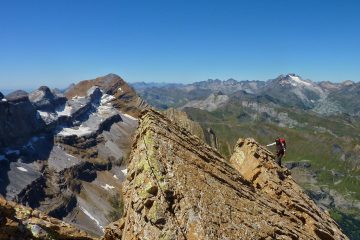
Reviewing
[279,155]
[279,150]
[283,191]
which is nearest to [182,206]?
[283,191]

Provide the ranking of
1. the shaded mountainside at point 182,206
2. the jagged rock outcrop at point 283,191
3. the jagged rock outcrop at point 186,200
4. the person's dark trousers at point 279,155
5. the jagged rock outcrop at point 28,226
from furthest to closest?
1. the person's dark trousers at point 279,155
2. the jagged rock outcrop at point 283,191
3. the jagged rock outcrop at point 28,226
4. the shaded mountainside at point 182,206
5. the jagged rock outcrop at point 186,200

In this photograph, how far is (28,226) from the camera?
1086 inches

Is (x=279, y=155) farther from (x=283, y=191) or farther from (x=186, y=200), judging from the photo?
(x=186, y=200)

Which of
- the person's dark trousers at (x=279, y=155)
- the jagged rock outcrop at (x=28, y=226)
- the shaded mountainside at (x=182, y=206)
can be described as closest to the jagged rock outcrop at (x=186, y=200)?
the shaded mountainside at (x=182, y=206)

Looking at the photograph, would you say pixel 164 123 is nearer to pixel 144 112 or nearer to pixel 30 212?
pixel 144 112

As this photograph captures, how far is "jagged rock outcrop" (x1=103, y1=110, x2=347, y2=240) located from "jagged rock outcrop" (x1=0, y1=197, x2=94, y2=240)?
4028 millimetres

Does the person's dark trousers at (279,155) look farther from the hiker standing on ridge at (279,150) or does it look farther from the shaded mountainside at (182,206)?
the shaded mountainside at (182,206)

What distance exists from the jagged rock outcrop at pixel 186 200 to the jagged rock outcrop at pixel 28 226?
13.2 ft

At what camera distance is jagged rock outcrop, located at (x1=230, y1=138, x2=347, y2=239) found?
1241 inches

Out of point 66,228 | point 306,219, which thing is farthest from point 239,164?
point 66,228

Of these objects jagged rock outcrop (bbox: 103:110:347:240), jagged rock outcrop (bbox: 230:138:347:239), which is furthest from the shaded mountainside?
jagged rock outcrop (bbox: 230:138:347:239)

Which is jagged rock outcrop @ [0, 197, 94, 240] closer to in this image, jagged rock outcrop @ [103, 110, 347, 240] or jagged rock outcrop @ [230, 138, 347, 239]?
jagged rock outcrop @ [103, 110, 347, 240]

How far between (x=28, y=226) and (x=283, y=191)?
2178 cm

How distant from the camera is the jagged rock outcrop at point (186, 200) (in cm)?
2079
